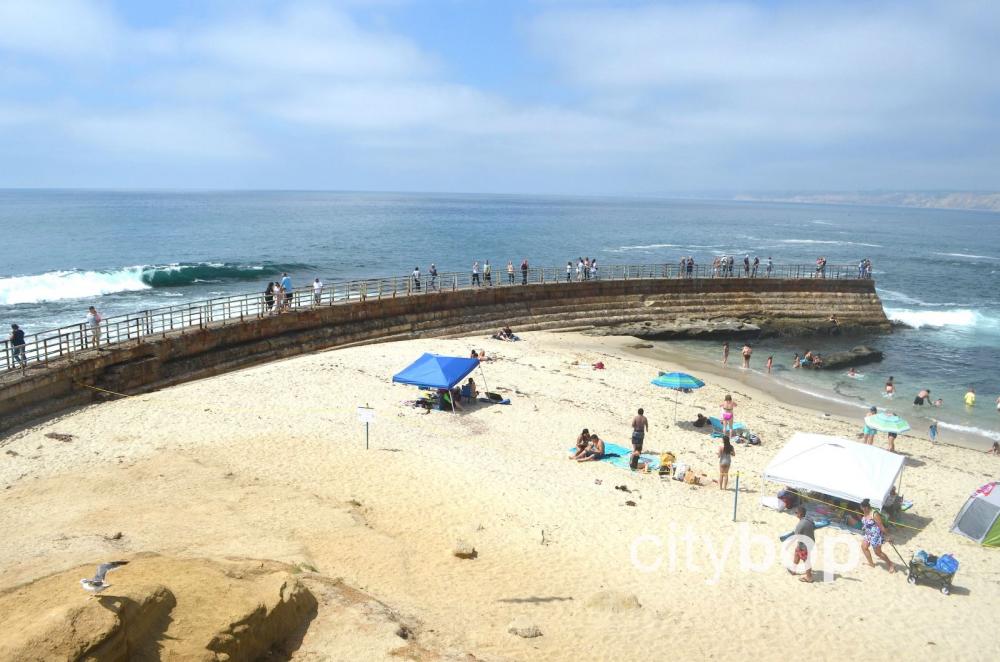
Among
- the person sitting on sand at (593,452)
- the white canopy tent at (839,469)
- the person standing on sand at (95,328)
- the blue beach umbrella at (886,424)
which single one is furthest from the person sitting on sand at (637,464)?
the person standing on sand at (95,328)

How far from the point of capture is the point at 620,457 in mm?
14961

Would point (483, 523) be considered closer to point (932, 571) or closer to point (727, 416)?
point (932, 571)

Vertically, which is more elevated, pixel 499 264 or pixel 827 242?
pixel 827 242

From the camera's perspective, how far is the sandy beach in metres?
8.73

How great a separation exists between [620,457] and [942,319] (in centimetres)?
3434

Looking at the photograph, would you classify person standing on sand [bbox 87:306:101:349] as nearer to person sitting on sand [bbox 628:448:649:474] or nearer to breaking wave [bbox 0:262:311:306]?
person sitting on sand [bbox 628:448:649:474]

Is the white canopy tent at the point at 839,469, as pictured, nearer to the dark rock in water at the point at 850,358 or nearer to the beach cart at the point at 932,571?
the beach cart at the point at 932,571

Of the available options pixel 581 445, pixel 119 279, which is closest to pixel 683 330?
pixel 581 445

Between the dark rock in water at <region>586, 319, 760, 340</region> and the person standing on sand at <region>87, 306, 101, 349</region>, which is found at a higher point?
the person standing on sand at <region>87, 306, 101, 349</region>

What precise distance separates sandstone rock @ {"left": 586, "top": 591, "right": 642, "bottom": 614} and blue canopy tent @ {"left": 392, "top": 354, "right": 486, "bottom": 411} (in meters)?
8.42

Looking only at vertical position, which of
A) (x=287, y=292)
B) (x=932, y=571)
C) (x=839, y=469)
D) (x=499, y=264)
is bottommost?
(x=932, y=571)

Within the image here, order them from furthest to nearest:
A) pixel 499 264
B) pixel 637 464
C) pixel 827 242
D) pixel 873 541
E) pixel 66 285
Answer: pixel 827 242
pixel 499 264
pixel 66 285
pixel 637 464
pixel 873 541

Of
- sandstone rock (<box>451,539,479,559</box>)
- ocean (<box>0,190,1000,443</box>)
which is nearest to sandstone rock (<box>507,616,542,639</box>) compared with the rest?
sandstone rock (<box>451,539,479,559</box>)

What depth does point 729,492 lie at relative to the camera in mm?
13688
